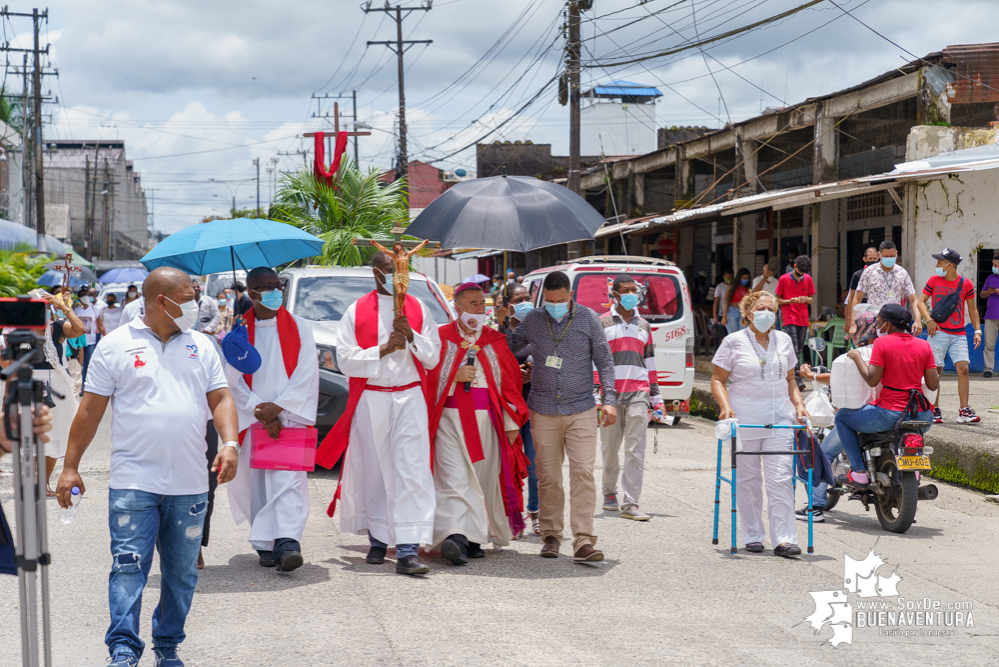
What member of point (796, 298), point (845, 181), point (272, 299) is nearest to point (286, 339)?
point (272, 299)

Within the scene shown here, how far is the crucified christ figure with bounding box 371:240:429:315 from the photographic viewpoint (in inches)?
247

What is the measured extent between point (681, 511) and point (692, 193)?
664 inches

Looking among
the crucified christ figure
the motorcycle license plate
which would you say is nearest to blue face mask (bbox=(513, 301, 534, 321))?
the crucified christ figure

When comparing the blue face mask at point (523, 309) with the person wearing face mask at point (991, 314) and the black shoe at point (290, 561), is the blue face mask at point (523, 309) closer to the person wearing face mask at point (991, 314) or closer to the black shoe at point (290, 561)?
the black shoe at point (290, 561)

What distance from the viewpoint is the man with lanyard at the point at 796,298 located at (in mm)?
14531

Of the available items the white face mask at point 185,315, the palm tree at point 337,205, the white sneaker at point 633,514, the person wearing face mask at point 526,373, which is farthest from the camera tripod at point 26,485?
the palm tree at point 337,205

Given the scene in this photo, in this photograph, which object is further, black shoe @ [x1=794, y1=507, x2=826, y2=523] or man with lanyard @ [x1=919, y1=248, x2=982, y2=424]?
man with lanyard @ [x1=919, y1=248, x2=982, y2=424]

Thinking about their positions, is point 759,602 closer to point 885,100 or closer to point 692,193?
point 885,100

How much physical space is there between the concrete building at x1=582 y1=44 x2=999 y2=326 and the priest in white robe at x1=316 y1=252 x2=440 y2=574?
967 centimetres

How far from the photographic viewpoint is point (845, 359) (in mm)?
7680

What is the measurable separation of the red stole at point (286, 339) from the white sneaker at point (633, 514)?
3.07m

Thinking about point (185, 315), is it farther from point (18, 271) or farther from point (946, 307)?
point (18, 271)

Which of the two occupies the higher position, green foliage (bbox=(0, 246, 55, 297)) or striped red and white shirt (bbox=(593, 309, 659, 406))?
green foliage (bbox=(0, 246, 55, 297))

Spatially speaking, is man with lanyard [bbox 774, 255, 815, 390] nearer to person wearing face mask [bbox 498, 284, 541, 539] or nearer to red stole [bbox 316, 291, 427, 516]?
person wearing face mask [bbox 498, 284, 541, 539]
